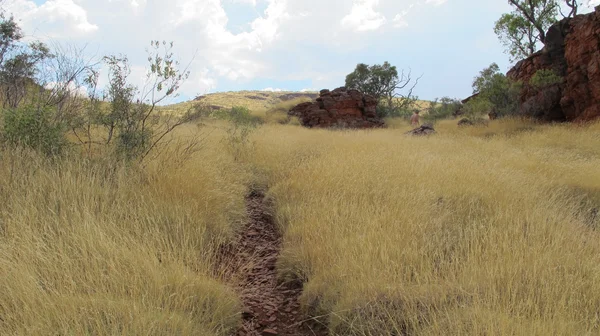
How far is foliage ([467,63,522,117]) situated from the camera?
17297 millimetres

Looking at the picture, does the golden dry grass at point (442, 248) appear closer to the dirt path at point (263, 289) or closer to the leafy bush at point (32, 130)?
the dirt path at point (263, 289)

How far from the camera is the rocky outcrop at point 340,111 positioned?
23.7 m

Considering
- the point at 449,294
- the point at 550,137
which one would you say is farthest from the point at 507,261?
the point at 550,137

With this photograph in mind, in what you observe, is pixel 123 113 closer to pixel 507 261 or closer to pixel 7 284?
pixel 7 284

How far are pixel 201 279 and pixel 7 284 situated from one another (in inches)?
47.3

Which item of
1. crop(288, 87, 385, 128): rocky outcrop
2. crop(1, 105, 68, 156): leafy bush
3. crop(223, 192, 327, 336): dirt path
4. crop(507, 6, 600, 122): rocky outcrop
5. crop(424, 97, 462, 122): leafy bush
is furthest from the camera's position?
crop(424, 97, 462, 122): leafy bush

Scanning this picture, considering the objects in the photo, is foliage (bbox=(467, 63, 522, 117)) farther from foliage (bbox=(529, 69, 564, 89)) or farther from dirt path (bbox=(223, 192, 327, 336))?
dirt path (bbox=(223, 192, 327, 336))

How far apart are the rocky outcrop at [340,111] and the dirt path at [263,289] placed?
18870 millimetres

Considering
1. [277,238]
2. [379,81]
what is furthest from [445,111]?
[277,238]

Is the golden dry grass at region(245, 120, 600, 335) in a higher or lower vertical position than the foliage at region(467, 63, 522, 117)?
lower

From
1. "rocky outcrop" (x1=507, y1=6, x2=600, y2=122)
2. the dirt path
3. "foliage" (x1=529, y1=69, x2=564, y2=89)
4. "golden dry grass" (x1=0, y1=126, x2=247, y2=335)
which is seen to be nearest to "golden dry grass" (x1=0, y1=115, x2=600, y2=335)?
"golden dry grass" (x1=0, y1=126, x2=247, y2=335)

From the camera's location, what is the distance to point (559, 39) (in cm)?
1678

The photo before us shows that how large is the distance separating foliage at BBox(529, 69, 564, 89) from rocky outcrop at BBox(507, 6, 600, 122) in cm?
31

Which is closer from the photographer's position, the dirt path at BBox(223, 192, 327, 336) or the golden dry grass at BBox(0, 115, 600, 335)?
the golden dry grass at BBox(0, 115, 600, 335)
